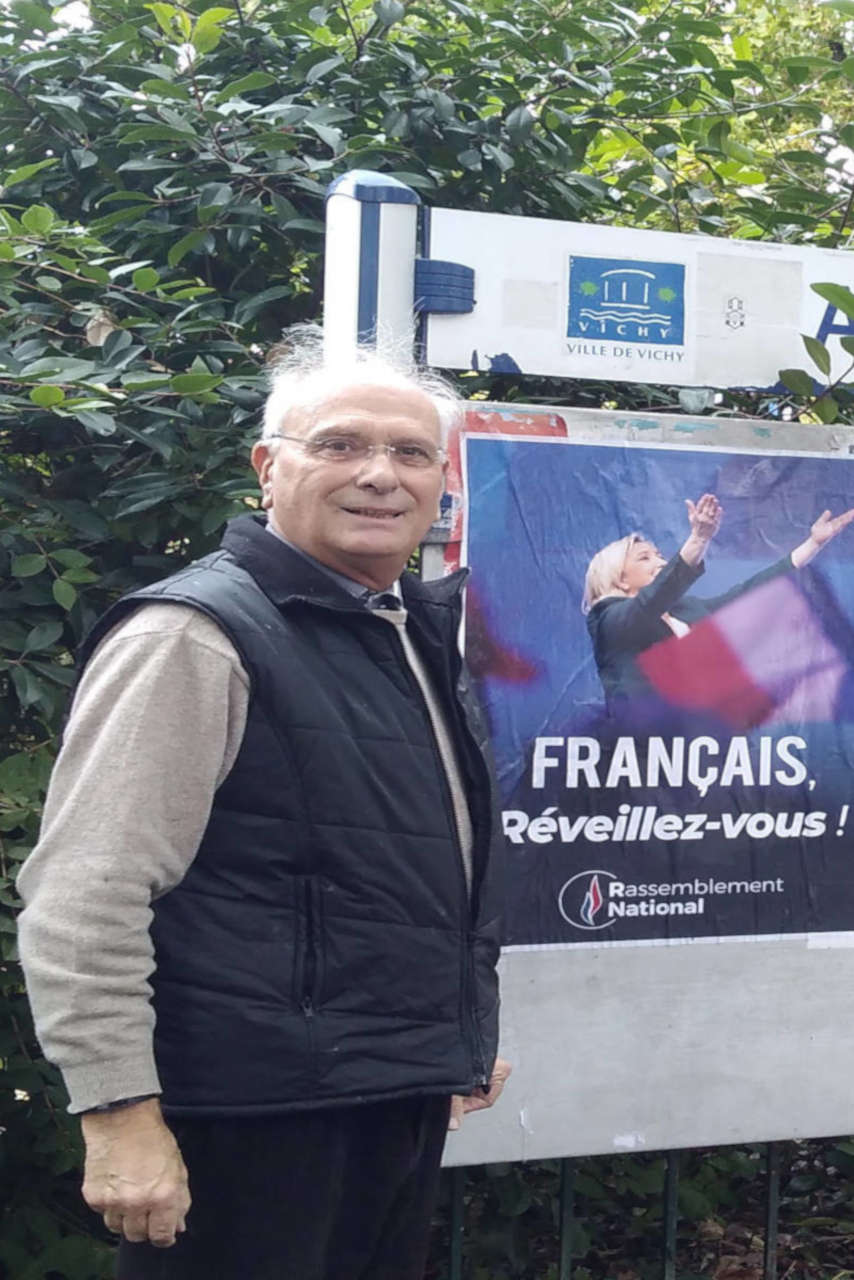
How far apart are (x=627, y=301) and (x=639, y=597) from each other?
531 mm

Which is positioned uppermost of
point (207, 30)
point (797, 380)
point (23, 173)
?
point (207, 30)

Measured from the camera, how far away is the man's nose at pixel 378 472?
1990 mm

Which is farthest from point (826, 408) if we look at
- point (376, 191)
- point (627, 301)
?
point (376, 191)

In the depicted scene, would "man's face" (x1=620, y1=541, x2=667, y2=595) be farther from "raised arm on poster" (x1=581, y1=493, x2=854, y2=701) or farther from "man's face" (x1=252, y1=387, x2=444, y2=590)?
"man's face" (x1=252, y1=387, x2=444, y2=590)

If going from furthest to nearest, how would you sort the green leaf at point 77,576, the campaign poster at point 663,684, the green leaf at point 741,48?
the green leaf at point 741,48, the green leaf at point 77,576, the campaign poster at point 663,684

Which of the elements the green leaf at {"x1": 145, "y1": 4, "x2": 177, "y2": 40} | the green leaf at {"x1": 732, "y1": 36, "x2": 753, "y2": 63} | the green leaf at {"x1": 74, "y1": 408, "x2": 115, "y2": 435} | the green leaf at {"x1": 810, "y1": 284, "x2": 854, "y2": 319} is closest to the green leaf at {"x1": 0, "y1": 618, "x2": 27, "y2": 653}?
the green leaf at {"x1": 74, "y1": 408, "x2": 115, "y2": 435}

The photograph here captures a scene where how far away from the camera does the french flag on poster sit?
8.61 ft

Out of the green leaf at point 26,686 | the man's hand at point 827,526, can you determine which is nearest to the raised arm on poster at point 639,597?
the man's hand at point 827,526

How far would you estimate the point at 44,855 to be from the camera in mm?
1737

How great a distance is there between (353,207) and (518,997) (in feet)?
4.51

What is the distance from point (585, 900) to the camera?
8.43ft

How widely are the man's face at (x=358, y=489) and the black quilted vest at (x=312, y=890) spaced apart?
2.3 inches

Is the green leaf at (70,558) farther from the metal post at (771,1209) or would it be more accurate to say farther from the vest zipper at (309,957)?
the metal post at (771,1209)

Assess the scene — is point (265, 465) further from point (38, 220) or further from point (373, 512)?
point (38, 220)
